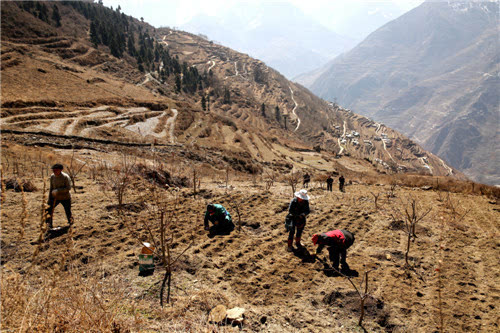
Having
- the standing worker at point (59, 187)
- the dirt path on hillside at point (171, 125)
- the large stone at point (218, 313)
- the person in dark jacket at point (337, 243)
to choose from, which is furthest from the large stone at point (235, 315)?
the dirt path on hillside at point (171, 125)

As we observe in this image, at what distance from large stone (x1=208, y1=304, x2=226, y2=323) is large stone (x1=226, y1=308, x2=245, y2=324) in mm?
75

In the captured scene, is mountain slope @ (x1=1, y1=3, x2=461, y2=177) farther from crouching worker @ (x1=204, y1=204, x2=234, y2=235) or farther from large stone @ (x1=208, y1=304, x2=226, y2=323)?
large stone @ (x1=208, y1=304, x2=226, y2=323)

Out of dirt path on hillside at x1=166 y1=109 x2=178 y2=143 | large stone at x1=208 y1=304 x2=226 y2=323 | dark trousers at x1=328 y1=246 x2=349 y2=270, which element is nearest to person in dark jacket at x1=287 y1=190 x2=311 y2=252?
dark trousers at x1=328 y1=246 x2=349 y2=270

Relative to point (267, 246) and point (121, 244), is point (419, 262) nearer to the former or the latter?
point (267, 246)

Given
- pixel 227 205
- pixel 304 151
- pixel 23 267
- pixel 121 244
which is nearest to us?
pixel 23 267

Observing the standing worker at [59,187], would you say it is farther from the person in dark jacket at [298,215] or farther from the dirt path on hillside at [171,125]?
the dirt path on hillside at [171,125]

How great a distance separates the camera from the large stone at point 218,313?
3.76 meters

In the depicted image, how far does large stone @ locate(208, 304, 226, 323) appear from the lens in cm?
376

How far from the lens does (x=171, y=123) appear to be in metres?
37.9

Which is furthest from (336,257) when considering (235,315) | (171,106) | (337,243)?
(171,106)

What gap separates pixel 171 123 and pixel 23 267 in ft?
114

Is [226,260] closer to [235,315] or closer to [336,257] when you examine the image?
[235,315]

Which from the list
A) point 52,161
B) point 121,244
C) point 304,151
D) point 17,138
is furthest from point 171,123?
point 121,244

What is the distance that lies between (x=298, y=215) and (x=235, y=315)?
2.97 m
